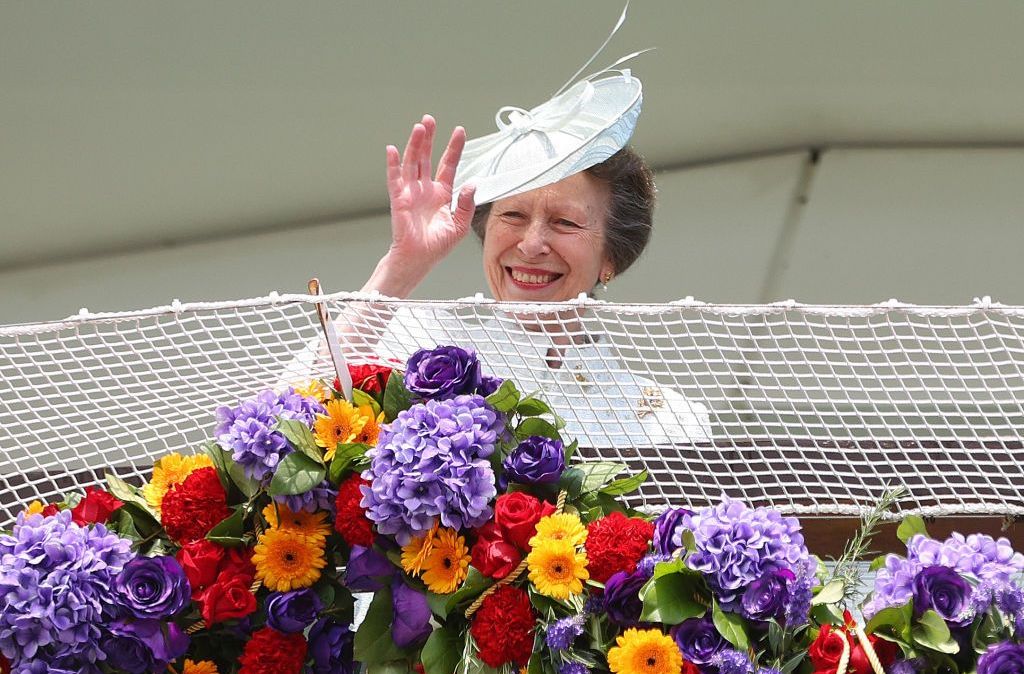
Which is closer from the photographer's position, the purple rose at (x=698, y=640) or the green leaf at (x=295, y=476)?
the purple rose at (x=698, y=640)

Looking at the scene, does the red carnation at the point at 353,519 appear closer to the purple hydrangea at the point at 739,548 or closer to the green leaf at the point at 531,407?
the green leaf at the point at 531,407

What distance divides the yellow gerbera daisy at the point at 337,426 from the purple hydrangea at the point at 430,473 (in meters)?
0.05

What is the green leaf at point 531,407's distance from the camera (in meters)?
1.06

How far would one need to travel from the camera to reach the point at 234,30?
3.36 metres

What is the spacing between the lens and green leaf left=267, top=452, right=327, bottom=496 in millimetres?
1011

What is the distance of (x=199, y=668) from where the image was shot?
40.8 inches

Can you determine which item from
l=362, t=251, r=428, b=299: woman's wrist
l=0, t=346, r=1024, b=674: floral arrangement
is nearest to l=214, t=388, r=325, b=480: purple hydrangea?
l=0, t=346, r=1024, b=674: floral arrangement

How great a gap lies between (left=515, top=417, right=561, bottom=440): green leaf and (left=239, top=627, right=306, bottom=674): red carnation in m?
0.23

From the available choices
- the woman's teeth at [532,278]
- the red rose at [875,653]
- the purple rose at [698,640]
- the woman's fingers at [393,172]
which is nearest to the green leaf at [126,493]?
the purple rose at [698,640]

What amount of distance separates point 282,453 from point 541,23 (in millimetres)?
2568

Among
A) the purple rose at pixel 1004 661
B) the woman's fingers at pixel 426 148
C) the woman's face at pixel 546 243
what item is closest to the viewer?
the purple rose at pixel 1004 661

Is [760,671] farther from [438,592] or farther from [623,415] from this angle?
[623,415]

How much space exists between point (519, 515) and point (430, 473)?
70mm

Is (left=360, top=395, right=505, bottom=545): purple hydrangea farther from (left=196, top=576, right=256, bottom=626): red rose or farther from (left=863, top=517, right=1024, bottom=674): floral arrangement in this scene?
(left=863, top=517, right=1024, bottom=674): floral arrangement
